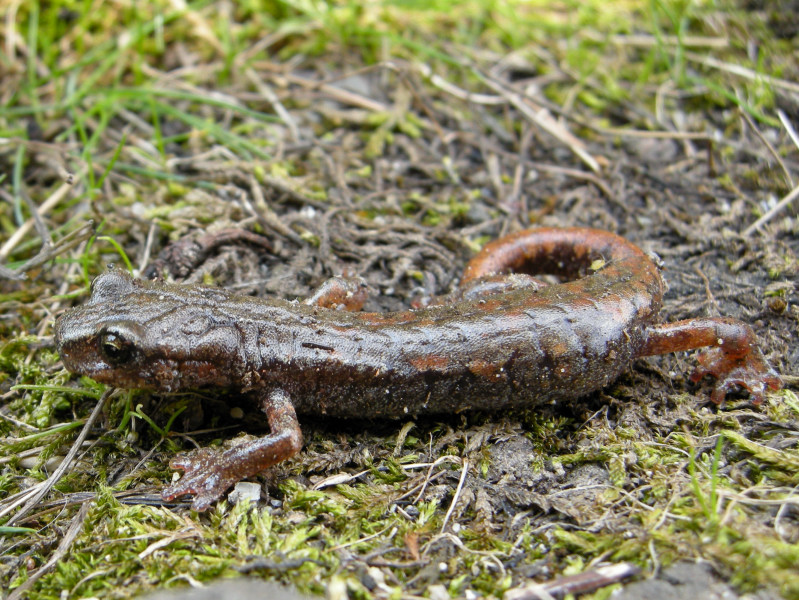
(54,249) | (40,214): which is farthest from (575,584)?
(40,214)

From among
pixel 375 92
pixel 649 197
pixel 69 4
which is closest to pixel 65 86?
pixel 69 4

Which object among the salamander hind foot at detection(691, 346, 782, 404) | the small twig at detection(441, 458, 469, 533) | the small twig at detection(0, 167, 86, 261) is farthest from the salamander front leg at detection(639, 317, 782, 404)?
the small twig at detection(0, 167, 86, 261)

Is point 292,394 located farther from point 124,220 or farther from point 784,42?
point 784,42

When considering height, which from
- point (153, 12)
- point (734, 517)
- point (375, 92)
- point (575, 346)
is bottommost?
point (734, 517)

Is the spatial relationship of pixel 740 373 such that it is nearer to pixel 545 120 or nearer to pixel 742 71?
pixel 545 120

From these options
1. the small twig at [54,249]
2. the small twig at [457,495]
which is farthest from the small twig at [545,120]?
the small twig at [54,249]

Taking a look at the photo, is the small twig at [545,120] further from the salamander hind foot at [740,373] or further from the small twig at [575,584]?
the small twig at [575,584]
